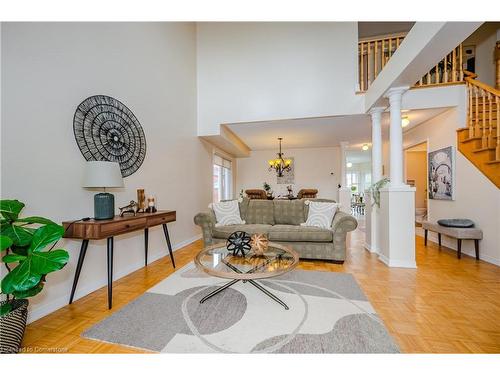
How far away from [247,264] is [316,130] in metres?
4.00

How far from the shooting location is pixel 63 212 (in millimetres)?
1968

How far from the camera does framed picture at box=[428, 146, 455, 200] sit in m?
3.56

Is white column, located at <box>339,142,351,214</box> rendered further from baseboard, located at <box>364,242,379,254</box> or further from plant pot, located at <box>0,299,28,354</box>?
plant pot, located at <box>0,299,28,354</box>

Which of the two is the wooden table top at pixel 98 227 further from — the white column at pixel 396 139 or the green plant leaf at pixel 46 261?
the white column at pixel 396 139

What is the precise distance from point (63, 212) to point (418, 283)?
3.57 m

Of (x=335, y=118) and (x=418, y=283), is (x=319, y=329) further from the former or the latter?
(x=335, y=118)

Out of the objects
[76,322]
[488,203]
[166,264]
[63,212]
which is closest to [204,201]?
[166,264]

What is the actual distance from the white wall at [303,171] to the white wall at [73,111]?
159 inches

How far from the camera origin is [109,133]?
7.95 ft

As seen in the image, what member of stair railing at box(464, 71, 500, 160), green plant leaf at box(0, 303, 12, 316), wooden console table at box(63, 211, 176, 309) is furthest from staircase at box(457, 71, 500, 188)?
green plant leaf at box(0, 303, 12, 316)

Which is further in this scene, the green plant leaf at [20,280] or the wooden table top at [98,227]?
the wooden table top at [98,227]

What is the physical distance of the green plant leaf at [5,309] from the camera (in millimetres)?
1288

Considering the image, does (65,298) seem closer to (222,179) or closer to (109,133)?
(109,133)

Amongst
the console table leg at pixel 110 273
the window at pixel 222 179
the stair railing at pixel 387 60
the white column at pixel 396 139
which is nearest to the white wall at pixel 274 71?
the stair railing at pixel 387 60
